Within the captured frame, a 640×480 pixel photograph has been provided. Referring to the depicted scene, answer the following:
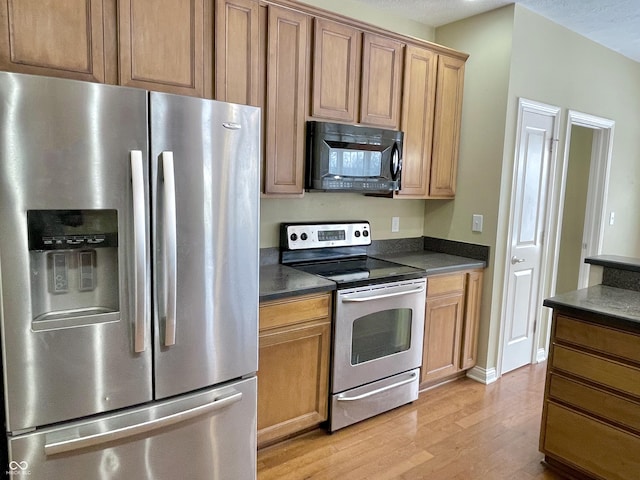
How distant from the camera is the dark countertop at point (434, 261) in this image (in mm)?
3004

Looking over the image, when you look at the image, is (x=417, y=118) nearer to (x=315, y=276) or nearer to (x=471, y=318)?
(x=315, y=276)

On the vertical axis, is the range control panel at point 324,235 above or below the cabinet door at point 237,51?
below

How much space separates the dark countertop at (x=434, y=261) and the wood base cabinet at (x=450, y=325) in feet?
0.17

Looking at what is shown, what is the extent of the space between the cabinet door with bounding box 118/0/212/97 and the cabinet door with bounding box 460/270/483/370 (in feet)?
7.28

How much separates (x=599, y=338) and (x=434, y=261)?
1259 millimetres

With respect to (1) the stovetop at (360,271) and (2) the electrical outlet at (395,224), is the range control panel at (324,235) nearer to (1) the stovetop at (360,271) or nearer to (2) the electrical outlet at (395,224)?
(1) the stovetop at (360,271)

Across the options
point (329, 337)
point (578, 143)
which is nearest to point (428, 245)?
point (329, 337)

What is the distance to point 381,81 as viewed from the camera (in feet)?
9.46

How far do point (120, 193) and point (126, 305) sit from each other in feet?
1.30

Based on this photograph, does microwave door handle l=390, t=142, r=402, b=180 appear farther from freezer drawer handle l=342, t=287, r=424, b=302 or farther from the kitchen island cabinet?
the kitchen island cabinet

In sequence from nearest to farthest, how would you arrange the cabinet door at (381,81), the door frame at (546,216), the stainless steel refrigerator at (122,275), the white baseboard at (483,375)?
the stainless steel refrigerator at (122,275) < the cabinet door at (381,81) < the door frame at (546,216) < the white baseboard at (483,375)

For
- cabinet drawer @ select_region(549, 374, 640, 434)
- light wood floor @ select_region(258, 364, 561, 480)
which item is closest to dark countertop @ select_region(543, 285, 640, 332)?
cabinet drawer @ select_region(549, 374, 640, 434)

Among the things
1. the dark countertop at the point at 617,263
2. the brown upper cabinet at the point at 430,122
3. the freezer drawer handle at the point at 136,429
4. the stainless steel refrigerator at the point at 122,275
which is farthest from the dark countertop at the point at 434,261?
the freezer drawer handle at the point at 136,429

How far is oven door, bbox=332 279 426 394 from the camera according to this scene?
2.51 m
